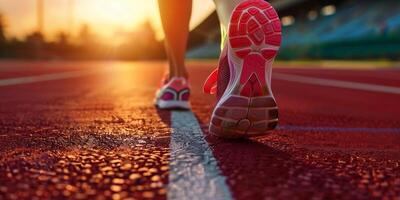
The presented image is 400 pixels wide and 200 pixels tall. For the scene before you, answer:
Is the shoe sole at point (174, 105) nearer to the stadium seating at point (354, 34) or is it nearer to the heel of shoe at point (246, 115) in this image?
the heel of shoe at point (246, 115)

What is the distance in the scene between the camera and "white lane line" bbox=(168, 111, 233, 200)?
951 mm

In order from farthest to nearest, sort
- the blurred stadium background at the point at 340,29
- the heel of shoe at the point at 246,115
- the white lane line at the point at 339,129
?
the blurred stadium background at the point at 340,29 < the white lane line at the point at 339,129 < the heel of shoe at the point at 246,115

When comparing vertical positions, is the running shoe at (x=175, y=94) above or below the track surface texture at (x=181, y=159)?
above

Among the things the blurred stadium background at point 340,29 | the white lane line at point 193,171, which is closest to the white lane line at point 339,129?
the white lane line at point 193,171

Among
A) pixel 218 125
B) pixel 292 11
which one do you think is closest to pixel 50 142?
pixel 218 125

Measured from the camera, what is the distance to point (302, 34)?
35188 mm

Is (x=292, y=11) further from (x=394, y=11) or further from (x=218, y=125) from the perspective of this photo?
(x=218, y=125)

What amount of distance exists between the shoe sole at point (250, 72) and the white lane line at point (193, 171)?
0.12 meters

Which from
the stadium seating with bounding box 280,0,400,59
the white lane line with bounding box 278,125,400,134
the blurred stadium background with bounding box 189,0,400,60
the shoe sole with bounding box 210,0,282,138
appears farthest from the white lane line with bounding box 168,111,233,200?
the stadium seating with bounding box 280,0,400,59

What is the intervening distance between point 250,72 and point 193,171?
0.44 m

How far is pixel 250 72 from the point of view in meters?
1.46

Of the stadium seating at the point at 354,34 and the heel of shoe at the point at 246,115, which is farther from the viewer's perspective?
the stadium seating at the point at 354,34

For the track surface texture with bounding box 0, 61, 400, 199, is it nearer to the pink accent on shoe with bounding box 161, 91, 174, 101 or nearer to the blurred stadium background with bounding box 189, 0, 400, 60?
the pink accent on shoe with bounding box 161, 91, 174, 101

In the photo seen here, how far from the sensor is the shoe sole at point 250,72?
1440mm
